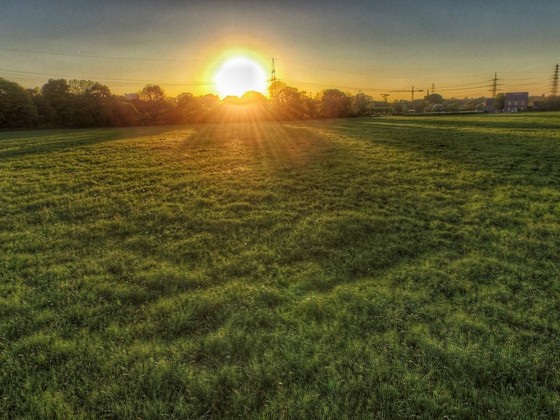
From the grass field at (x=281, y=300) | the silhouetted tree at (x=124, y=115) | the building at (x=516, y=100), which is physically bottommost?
the grass field at (x=281, y=300)

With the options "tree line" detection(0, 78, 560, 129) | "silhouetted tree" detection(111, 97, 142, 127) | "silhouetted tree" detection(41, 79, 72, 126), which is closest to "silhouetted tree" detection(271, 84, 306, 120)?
"tree line" detection(0, 78, 560, 129)

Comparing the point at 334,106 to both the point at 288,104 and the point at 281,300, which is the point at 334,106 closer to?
the point at 288,104

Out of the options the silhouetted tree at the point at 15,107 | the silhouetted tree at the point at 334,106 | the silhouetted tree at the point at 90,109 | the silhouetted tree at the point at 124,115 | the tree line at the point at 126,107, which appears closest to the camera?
the silhouetted tree at the point at 15,107

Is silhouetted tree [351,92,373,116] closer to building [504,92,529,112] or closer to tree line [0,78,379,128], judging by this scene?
tree line [0,78,379,128]

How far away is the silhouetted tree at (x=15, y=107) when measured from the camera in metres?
51.6

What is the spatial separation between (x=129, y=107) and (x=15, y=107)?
1696 cm

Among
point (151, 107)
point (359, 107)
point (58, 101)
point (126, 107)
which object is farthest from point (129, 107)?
point (359, 107)

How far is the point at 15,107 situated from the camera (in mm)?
52312

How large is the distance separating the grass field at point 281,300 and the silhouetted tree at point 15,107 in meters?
52.9

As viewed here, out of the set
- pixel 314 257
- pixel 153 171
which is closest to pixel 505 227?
pixel 314 257

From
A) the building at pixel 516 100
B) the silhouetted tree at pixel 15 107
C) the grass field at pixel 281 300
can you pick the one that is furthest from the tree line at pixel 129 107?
the building at pixel 516 100

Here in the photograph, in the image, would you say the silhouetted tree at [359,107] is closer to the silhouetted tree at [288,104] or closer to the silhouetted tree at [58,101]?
the silhouetted tree at [288,104]

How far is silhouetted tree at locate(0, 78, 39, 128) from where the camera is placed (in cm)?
5159

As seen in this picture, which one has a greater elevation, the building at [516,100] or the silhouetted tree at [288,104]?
the building at [516,100]
